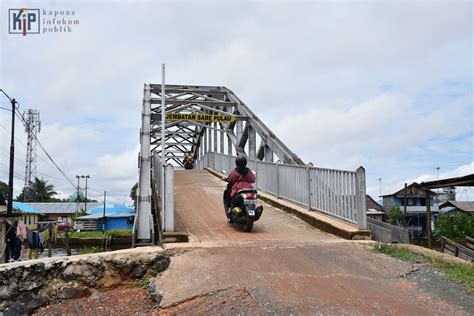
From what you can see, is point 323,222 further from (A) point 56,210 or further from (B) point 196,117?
(A) point 56,210

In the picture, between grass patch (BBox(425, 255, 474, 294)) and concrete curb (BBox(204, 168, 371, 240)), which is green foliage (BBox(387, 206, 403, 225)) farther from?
grass patch (BBox(425, 255, 474, 294))

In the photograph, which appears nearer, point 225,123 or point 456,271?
point 456,271

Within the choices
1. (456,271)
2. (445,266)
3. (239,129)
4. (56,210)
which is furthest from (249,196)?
(56,210)

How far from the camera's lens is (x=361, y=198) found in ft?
22.3

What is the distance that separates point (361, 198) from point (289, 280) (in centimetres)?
290

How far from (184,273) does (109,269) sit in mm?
1115

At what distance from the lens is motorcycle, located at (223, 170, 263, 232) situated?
23.9 feet

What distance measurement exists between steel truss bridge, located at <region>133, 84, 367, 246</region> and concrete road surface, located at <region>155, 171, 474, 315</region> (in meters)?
0.89

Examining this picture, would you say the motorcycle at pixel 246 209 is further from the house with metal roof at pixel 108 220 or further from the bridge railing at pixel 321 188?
the house with metal roof at pixel 108 220

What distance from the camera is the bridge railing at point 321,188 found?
6883 millimetres

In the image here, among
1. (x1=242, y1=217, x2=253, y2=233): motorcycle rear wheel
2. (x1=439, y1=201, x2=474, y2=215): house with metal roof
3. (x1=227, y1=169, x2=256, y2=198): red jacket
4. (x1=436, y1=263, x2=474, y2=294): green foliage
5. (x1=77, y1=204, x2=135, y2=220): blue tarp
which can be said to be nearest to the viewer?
(x1=436, y1=263, x2=474, y2=294): green foliage

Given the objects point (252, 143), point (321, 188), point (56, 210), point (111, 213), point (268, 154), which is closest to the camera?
point (321, 188)

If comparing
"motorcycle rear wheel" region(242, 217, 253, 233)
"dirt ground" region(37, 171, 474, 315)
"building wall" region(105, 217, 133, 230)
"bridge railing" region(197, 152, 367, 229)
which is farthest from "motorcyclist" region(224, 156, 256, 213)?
"building wall" region(105, 217, 133, 230)

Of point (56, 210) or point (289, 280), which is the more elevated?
point (289, 280)
